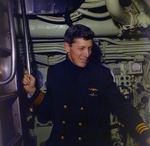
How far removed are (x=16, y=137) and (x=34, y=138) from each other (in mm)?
1454

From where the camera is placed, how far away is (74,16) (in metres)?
1.98

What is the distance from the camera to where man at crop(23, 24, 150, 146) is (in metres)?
1.65

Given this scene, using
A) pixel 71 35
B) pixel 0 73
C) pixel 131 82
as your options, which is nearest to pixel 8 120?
pixel 0 73

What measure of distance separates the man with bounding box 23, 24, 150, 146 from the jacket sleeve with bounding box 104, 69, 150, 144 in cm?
1

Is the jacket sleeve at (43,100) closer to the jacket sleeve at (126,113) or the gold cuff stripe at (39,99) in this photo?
the gold cuff stripe at (39,99)

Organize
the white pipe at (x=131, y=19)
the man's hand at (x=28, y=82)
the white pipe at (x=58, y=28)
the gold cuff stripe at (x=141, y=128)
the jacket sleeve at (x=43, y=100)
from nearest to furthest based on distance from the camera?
the gold cuff stripe at (x=141, y=128), the man's hand at (x=28, y=82), the jacket sleeve at (x=43, y=100), the white pipe at (x=131, y=19), the white pipe at (x=58, y=28)

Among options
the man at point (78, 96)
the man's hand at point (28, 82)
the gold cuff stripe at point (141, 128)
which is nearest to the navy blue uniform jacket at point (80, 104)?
the man at point (78, 96)

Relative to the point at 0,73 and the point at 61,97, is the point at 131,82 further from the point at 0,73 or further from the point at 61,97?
the point at 0,73

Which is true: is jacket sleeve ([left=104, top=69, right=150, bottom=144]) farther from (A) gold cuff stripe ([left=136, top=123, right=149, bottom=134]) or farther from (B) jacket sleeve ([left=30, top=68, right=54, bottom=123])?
(B) jacket sleeve ([left=30, top=68, right=54, bottom=123])

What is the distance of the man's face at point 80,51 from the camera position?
163 cm

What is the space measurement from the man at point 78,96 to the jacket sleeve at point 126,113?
1 centimetres

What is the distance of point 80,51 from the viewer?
1660 millimetres

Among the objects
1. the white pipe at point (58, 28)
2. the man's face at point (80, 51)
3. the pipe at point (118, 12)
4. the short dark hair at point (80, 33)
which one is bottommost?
the man's face at point (80, 51)

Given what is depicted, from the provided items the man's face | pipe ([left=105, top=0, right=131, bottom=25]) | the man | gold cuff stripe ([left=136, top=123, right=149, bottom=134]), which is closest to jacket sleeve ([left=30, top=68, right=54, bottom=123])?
the man
